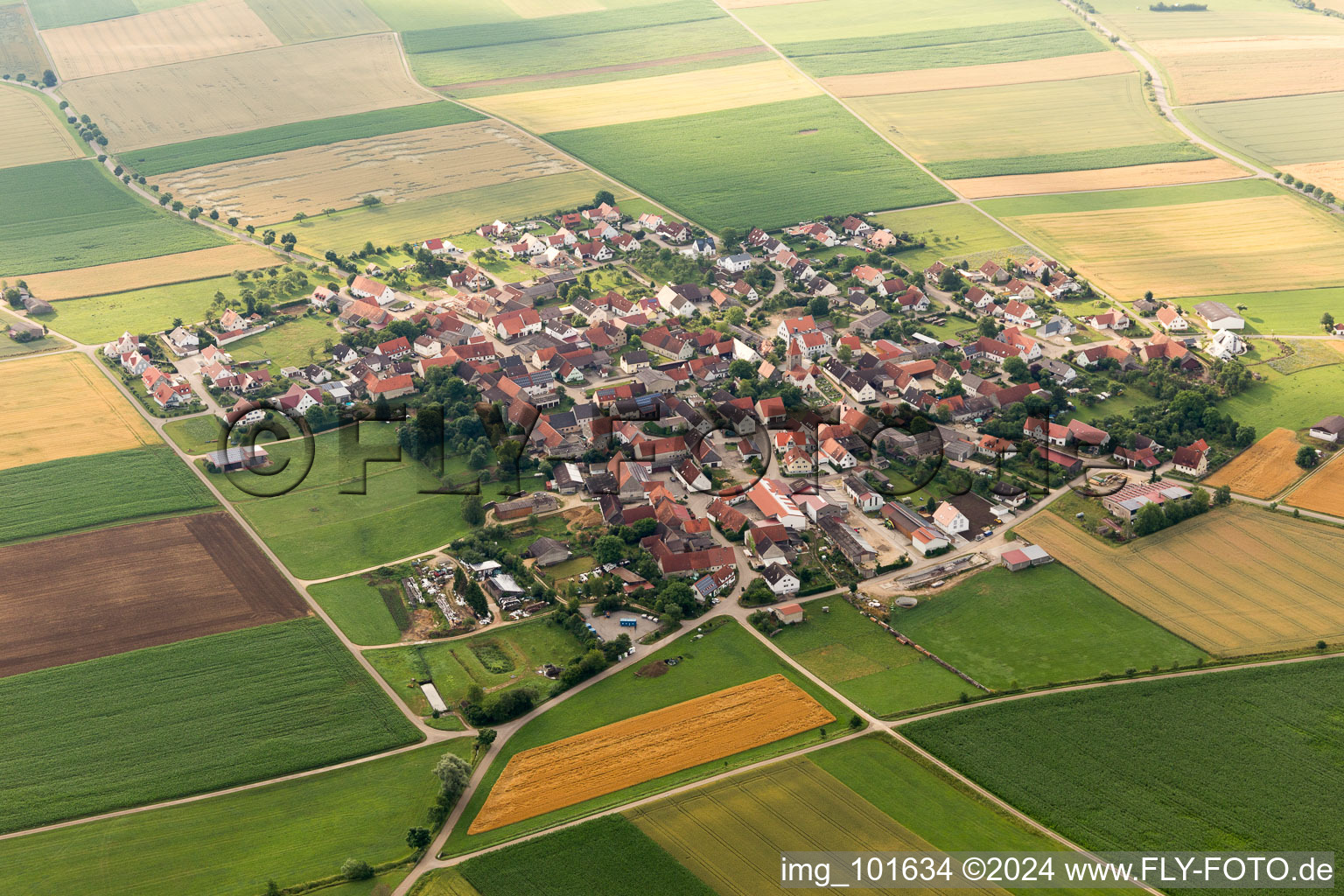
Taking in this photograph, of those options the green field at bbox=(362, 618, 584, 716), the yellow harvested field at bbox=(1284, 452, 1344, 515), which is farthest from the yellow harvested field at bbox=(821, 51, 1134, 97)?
the green field at bbox=(362, 618, 584, 716)

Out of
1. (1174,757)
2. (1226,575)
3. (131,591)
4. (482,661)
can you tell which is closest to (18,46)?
(131,591)

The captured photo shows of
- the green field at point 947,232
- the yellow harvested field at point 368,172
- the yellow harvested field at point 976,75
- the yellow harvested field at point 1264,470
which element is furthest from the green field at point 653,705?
the yellow harvested field at point 976,75

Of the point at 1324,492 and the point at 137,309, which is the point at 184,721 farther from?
the point at 1324,492

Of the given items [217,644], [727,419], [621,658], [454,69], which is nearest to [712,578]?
[621,658]

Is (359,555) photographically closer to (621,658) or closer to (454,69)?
(621,658)

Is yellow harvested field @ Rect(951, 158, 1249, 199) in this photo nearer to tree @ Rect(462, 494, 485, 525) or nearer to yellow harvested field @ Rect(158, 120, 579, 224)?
yellow harvested field @ Rect(158, 120, 579, 224)
